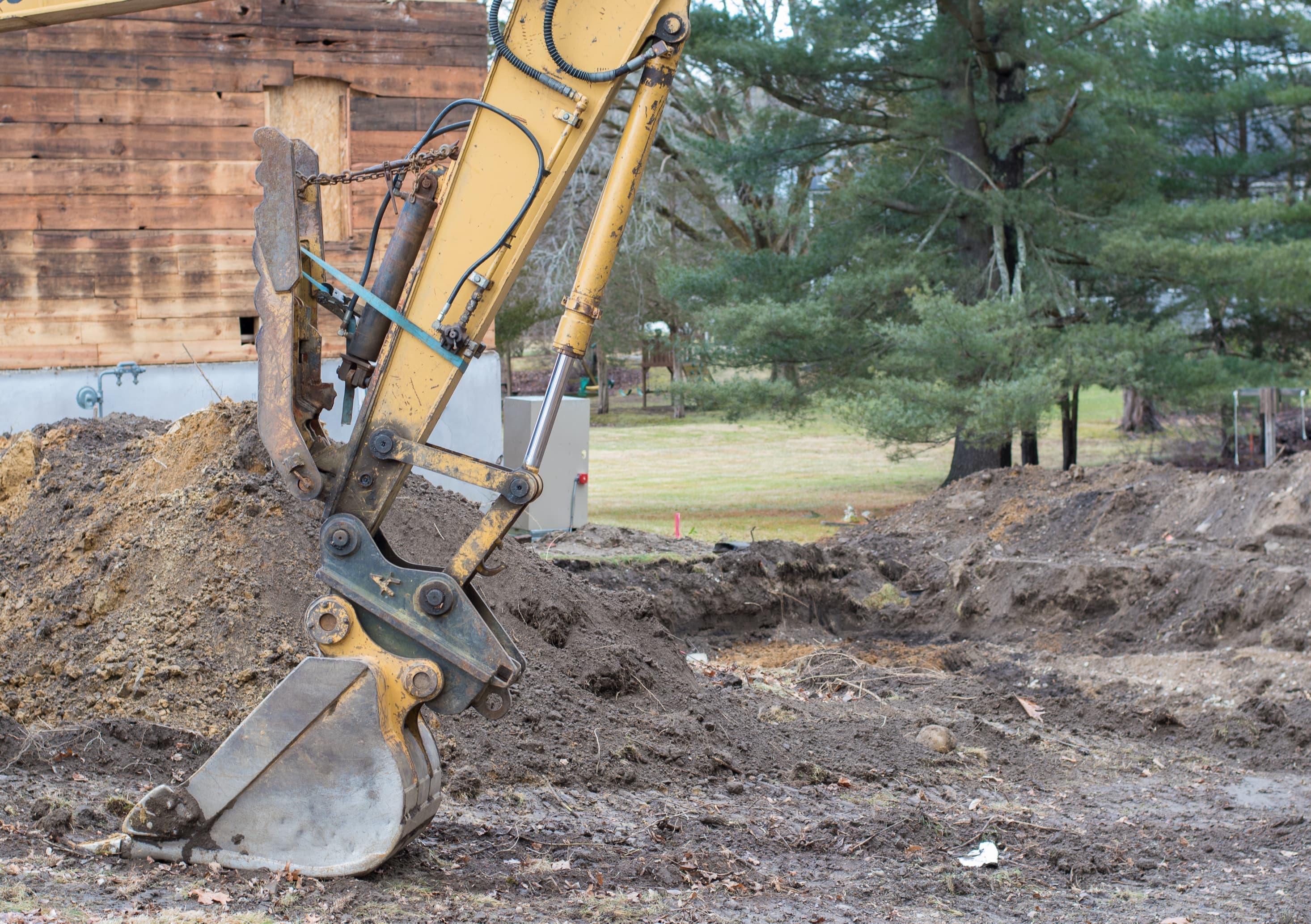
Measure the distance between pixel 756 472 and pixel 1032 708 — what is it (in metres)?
13.7

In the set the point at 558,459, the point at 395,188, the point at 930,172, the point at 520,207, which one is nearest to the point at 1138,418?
the point at 930,172

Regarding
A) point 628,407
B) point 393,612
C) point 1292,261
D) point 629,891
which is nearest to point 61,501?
point 393,612

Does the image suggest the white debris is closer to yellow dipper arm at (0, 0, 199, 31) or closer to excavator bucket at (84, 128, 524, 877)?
excavator bucket at (84, 128, 524, 877)

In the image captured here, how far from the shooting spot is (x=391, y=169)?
3928 millimetres

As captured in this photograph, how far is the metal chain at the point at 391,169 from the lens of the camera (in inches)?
153

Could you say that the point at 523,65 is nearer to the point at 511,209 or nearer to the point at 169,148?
the point at 511,209

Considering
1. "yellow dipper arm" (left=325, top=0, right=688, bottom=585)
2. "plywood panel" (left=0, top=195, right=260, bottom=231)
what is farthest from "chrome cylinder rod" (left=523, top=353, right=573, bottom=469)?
"plywood panel" (left=0, top=195, right=260, bottom=231)

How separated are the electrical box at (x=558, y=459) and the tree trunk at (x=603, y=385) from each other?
1825cm

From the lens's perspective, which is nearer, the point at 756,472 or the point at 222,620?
the point at 222,620

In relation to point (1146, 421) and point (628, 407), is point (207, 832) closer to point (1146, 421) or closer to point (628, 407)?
point (1146, 421)

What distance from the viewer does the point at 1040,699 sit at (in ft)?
24.4

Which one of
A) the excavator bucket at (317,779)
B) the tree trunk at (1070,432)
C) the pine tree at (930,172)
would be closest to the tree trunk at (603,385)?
the tree trunk at (1070,432)

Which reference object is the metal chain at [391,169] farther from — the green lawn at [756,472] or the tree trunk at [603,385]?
the tree trunk at [603,385]

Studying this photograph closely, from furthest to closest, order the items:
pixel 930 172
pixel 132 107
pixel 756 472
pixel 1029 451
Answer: pixel 756 472 → pixel 1029 451 → pixel 930 172 → pixel 132 107
